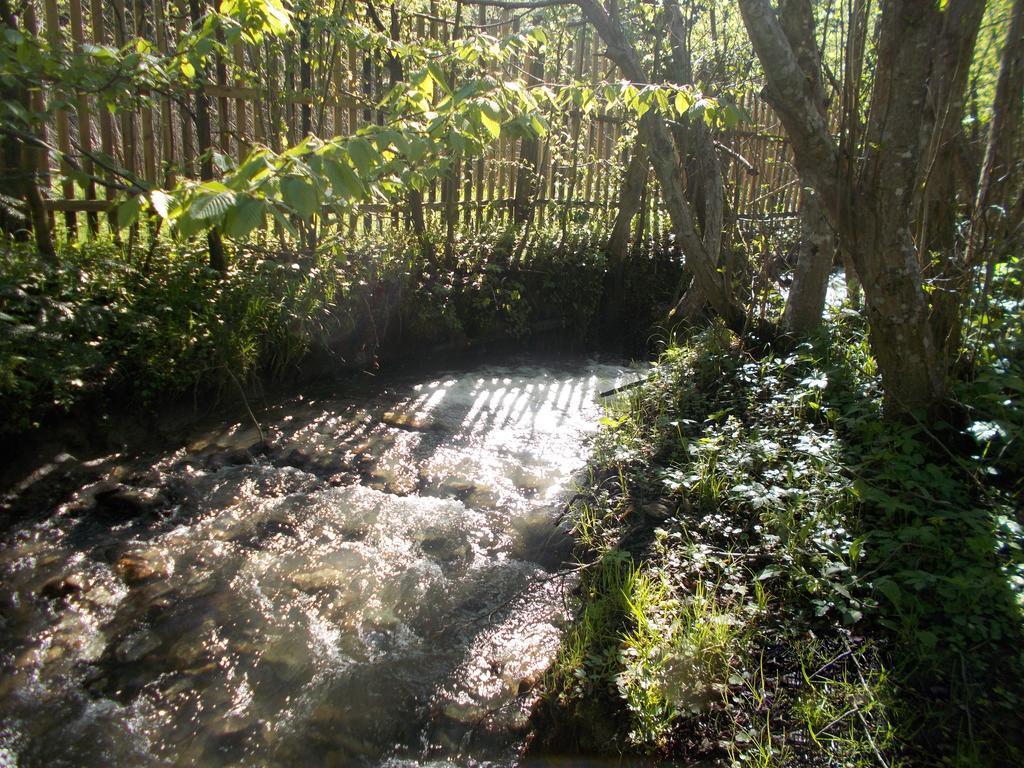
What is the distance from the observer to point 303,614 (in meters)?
3.08

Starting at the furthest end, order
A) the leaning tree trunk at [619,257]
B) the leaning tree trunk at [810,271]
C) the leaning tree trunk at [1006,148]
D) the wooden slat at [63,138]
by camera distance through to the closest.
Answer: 1. the leaning tree trunk at [619,257]
2. the wooden slat at [63,138]
3. the leaning tree trunk at [810,271]
4. the leaning tree trunk at [1006,148]

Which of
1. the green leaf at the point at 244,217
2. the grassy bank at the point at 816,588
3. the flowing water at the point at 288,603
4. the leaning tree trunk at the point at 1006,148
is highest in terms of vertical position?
the leaning tree trunk at the point at 1006,148

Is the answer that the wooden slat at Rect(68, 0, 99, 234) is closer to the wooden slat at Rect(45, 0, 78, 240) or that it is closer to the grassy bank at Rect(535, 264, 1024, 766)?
the wooden slat at Rect(45, 0, 78, 240)

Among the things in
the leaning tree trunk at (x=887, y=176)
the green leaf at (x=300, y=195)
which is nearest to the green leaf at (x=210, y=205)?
the green leaf at (x=300, y=195)

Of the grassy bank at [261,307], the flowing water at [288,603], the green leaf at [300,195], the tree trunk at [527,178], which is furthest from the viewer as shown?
the tree trunk at [527,178]

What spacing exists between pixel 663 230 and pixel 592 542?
5508 mm

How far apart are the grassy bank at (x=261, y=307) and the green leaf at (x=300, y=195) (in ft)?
8.12

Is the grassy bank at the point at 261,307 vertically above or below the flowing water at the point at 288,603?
above

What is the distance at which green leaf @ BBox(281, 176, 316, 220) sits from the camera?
6.02 ft

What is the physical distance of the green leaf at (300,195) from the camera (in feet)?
6.02

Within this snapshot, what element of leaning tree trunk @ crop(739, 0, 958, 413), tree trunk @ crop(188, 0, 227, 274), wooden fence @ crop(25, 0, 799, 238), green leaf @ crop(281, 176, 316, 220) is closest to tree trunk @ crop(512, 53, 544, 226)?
wooden fence @ crop(25, 0, 799, 238)

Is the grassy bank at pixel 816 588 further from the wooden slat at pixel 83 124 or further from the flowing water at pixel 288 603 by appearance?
the wooden slat at pixel 83 124

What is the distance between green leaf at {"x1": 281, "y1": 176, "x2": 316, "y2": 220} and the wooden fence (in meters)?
2.42

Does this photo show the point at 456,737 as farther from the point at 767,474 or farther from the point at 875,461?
the point at 875,461
